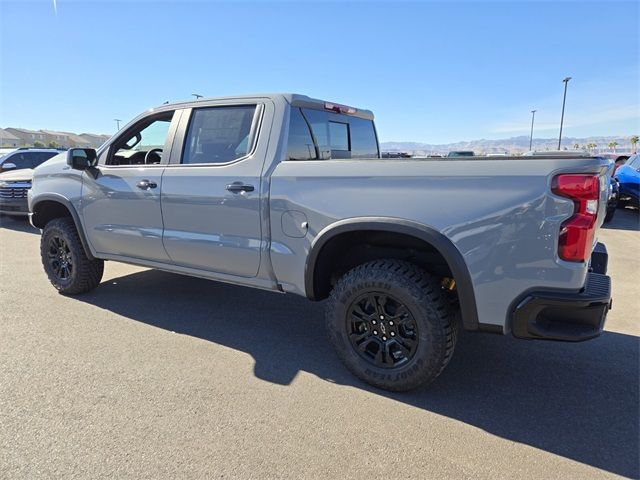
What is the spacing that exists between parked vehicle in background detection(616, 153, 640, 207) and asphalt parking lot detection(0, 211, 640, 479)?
8.38 metres

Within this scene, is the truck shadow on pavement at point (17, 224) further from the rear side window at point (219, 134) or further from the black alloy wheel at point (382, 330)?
the black alloy wheel at point (382, 330)

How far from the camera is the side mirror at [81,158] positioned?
163 inches

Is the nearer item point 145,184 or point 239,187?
point 239,187

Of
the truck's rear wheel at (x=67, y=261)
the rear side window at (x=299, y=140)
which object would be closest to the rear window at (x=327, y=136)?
the rear side window at (x=299, y=140)

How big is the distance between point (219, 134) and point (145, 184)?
837 millimetres

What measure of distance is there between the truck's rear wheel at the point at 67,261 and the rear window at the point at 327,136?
2.74 m

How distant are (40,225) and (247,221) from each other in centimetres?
320

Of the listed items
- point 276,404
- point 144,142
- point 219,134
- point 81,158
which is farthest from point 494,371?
point 81,158

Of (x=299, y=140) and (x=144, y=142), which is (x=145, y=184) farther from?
(x=299, y=140)

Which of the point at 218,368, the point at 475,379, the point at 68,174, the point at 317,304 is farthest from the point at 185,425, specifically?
the point at 68,174

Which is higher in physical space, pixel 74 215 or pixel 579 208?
pixel 579 208

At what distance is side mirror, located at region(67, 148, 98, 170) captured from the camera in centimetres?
415

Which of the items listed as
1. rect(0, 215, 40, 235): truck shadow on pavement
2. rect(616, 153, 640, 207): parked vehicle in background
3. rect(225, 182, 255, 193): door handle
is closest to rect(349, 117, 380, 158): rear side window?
rect(225, 182, 255, 193): door handle

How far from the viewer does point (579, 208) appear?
7.37 feet
